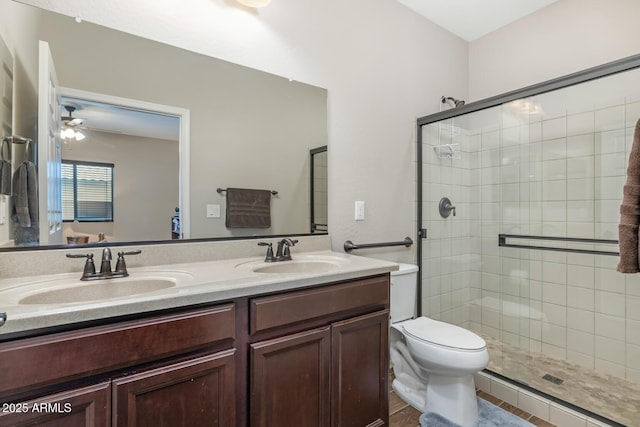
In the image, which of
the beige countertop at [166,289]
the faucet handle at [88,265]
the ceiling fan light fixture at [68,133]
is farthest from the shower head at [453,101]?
the faucet handle at [88,265]

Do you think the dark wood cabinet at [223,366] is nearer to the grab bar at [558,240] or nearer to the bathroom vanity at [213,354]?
the bathroom vanity at [213,354]

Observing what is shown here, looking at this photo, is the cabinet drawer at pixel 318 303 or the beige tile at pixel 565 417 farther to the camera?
the beige tile at pixel 565 417

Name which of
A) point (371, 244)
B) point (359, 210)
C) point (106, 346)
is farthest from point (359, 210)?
point (106, 346)

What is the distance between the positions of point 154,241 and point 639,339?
2.85 meters

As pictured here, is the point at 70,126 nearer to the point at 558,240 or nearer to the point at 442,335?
the point at 442,335

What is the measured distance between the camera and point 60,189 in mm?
1250

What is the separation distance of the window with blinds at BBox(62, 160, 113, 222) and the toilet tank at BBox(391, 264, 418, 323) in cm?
155

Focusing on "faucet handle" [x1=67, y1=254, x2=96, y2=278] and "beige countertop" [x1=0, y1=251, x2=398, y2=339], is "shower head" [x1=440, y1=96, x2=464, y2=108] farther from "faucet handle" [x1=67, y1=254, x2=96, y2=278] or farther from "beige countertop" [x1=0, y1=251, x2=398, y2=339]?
"faucet handle" [x1=67, y1=254, x2=96, y2=278]

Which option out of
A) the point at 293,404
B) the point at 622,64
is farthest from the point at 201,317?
the point at 622,64

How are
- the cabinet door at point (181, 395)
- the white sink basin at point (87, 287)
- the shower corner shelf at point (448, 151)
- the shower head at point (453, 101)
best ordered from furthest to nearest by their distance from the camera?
the shower head at point (453, 101) < the shower corner shelf at point (448, 151) < the white sink basin at point (87, 287) < the cabinet door at point (181, 395)

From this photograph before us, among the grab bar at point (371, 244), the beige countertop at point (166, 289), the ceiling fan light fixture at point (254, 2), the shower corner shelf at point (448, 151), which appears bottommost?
the beige countertop at point (166, 289)

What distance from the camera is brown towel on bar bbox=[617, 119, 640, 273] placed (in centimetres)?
122

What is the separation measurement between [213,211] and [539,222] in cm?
229

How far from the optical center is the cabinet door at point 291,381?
3.48 feet
